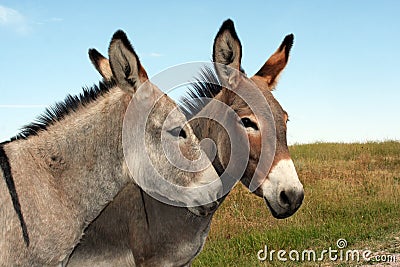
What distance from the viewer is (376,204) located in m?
11.7

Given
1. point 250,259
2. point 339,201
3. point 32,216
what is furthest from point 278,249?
point 32,216

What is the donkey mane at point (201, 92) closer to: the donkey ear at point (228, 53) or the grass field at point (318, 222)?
the donkey ear at point (228, 53)

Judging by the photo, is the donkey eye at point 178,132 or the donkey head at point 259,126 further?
the donkey head at point 259,126

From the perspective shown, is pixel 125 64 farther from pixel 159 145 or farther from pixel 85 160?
pixel 85 160

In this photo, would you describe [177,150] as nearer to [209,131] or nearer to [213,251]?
[209,131]

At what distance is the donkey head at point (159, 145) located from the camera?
3.99 metres

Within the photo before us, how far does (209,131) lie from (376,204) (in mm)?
8089

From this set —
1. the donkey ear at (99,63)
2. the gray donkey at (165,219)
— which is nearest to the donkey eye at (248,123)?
the gray donkey at (165,219)

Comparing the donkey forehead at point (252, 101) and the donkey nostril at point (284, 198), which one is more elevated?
the donkey forehead at point (252, 101)

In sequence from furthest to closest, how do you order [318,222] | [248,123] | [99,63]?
[318,222] → [99,63] → [248,123]

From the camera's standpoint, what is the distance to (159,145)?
4031 mm

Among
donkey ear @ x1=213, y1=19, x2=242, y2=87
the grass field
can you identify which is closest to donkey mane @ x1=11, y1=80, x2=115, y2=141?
donkey ear @ x1=213, y1=19, x2=242, y2=87

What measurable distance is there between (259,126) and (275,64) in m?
1.25

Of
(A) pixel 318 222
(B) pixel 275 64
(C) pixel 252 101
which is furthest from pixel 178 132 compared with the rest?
(A) pixel 318 222
